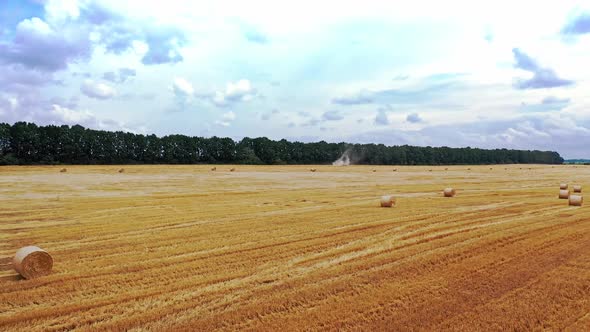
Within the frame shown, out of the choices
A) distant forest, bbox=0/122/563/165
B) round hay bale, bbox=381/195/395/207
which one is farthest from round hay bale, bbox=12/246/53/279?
distant forest, bbox=0/122/563/165

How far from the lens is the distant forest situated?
74.1 metres

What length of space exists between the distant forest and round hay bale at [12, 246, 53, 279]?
228 feet

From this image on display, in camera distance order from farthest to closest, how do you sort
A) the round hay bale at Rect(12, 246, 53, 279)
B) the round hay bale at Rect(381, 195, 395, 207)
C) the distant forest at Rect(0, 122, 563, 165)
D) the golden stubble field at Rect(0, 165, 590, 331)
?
the distant forest at Rect(0, 122, 563, 165) → the round hay bale at Rect(381, 195, 395, 207) → the round hay bale at Rect(12, 246, 53, 279) → the golden stubble field at Rect(0, 165, 590, 331)

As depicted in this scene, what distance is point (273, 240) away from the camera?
36.4 ft

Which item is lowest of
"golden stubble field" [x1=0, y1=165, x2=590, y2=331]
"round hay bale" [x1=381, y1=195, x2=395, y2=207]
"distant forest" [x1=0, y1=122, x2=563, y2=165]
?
"golden stubble field" [x1=0, y1=165, x2=590, y2=331]

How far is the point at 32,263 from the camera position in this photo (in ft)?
25.9

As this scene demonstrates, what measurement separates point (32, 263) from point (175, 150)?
86.4 m

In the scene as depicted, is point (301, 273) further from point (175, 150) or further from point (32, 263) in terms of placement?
point (175, 150)

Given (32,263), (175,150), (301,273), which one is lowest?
(301,273)

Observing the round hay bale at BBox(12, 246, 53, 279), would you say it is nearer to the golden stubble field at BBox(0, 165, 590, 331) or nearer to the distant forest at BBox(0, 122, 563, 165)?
the golden stubble field at BBox(0, 165, 590, 331)

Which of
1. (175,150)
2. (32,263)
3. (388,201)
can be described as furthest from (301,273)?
(175,150)

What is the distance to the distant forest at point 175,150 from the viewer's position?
74.1 metres

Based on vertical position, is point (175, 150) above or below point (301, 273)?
above

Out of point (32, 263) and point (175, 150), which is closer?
point (32, 263)
